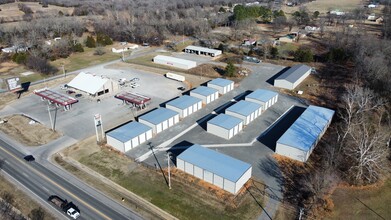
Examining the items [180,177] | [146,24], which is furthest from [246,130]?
[146,24]

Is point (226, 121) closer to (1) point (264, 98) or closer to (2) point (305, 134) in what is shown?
(2) point (305, 134)

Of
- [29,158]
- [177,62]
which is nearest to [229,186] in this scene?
[29,158]

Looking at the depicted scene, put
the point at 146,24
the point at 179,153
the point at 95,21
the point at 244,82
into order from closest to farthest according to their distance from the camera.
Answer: the point at 179,153, the point at 244,82, the point at 146,24, the point at 95,21

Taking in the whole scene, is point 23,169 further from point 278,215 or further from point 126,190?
point 278,215

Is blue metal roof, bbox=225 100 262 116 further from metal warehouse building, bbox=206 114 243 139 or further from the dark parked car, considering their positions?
the dark parked car

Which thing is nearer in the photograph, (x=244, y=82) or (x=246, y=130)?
(x=246, y=130)

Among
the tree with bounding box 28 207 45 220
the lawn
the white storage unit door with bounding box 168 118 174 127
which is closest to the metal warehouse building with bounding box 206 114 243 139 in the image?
the white storage unit door with bounding box 168 118 174 127

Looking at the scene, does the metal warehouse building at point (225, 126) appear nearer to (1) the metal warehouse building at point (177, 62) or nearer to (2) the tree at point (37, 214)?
(2) the tree at point (37, 214)
